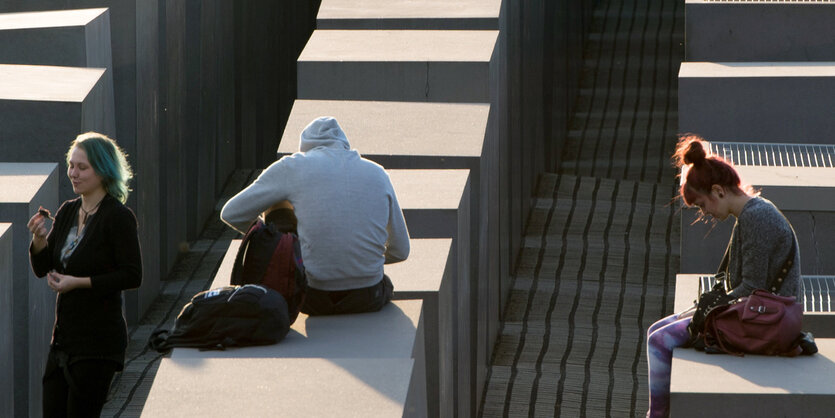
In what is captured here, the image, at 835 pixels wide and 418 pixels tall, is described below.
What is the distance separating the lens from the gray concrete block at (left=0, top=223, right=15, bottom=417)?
261 inches

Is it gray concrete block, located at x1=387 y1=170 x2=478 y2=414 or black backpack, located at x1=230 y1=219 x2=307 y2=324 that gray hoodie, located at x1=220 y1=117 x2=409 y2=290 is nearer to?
black backpack, located at x1=230 y1=219 x2=307 y2=324

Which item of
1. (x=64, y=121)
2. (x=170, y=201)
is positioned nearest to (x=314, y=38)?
(x=64, y=121)

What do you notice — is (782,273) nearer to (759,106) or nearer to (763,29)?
(759,106)

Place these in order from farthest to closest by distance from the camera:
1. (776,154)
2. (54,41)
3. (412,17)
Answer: (412,17)
(54,41)
(776,154)

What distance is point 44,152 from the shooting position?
27.0 ft

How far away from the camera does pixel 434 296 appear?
6102 millimetres

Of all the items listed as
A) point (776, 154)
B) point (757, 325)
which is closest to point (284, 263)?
point (757, 325)

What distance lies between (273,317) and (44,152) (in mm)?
3557

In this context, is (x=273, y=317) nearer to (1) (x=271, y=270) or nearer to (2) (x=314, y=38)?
(1) (x=271, y=270)

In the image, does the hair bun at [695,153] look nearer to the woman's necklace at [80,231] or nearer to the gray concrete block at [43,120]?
the woman's necklace at [80,231]

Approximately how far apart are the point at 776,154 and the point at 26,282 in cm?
453

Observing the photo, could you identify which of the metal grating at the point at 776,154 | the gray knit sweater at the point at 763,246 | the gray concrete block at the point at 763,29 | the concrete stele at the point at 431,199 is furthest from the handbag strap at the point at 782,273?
the gray concrete block at the point at 763,29

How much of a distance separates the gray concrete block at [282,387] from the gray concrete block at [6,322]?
6.15 ft

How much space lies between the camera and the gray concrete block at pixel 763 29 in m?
10.3
